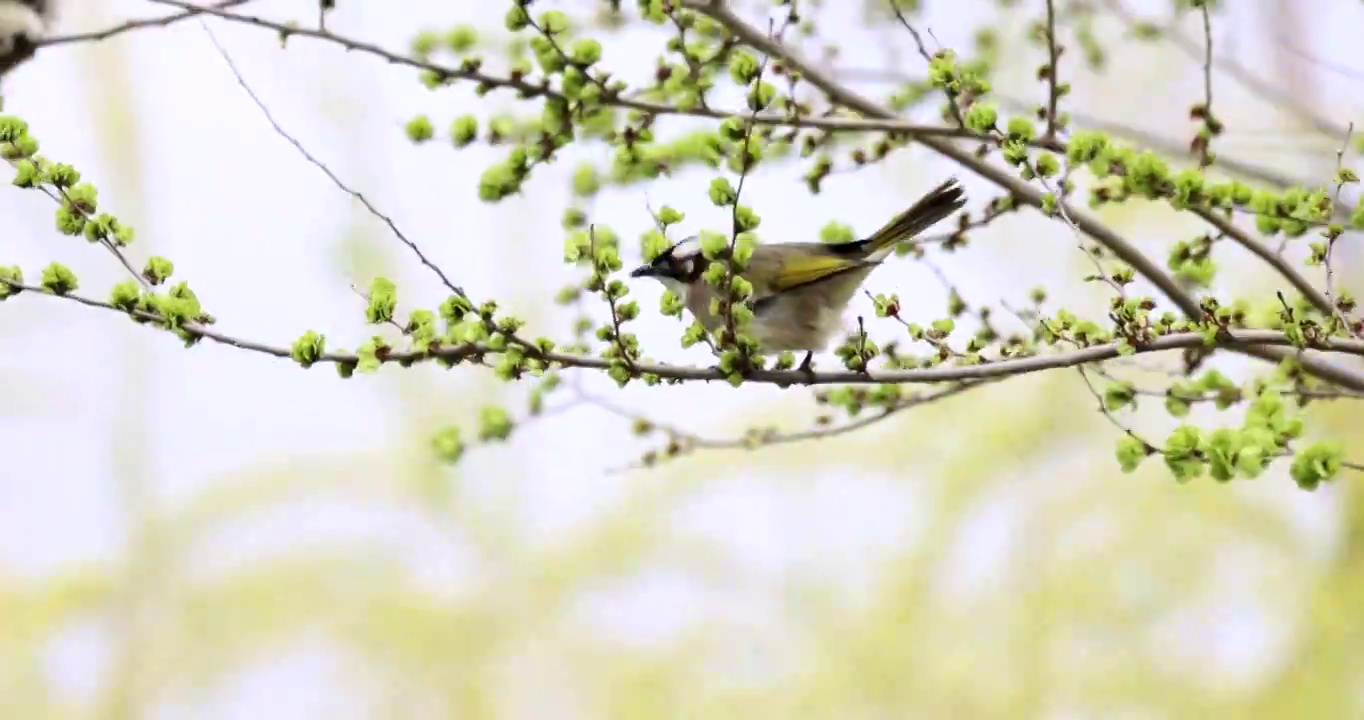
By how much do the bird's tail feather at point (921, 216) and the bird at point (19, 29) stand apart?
0.65 meters

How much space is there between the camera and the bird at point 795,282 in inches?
40.0

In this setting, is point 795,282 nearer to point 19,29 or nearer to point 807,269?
point 807,269

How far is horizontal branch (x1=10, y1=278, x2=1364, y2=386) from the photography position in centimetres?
71

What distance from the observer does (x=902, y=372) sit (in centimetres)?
75

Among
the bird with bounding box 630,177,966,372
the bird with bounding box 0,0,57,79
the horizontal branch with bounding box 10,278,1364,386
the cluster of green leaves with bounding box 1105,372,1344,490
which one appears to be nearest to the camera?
the cluster of green leaves with bounding box 1105,372,1344,490

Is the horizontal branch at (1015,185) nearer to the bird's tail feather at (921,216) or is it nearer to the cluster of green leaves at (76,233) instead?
the bird's tail feather at (921,216)

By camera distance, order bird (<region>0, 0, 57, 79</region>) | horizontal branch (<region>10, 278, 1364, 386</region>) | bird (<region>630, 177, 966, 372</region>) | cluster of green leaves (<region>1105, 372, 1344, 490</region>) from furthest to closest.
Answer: bird (<region>630, 177, 966, 372</region>), bird (<region>0, 0, 57, 79</region>), horizontal branch (<region>10, 278, 1364, 386</region>), cluster of green leaves (<region>1105, 372, 1344, 490</region>)

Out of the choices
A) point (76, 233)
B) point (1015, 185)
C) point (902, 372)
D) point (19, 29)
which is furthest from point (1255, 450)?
point (19, 29)

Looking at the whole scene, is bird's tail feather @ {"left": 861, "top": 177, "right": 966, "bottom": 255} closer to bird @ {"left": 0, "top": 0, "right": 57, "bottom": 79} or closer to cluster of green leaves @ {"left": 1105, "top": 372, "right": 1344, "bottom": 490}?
cluster of green leaves @ {"left": 1105, "top": 372, "right": 1344, "bottom": 490}

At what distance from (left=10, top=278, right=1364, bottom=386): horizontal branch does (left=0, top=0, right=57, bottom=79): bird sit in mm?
234

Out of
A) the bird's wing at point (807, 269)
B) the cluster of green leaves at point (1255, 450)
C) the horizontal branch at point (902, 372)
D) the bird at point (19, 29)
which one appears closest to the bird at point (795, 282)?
the bird's wing at point (807, 269)

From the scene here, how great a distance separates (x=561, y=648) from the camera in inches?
74.0

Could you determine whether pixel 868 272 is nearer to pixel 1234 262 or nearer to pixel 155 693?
pixel 1234 262

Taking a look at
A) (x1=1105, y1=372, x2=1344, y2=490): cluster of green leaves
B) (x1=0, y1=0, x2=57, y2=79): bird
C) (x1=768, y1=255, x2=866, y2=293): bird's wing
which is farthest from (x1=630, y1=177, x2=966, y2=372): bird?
(x1=0, y1=0, x2=57, y2=79): bird
